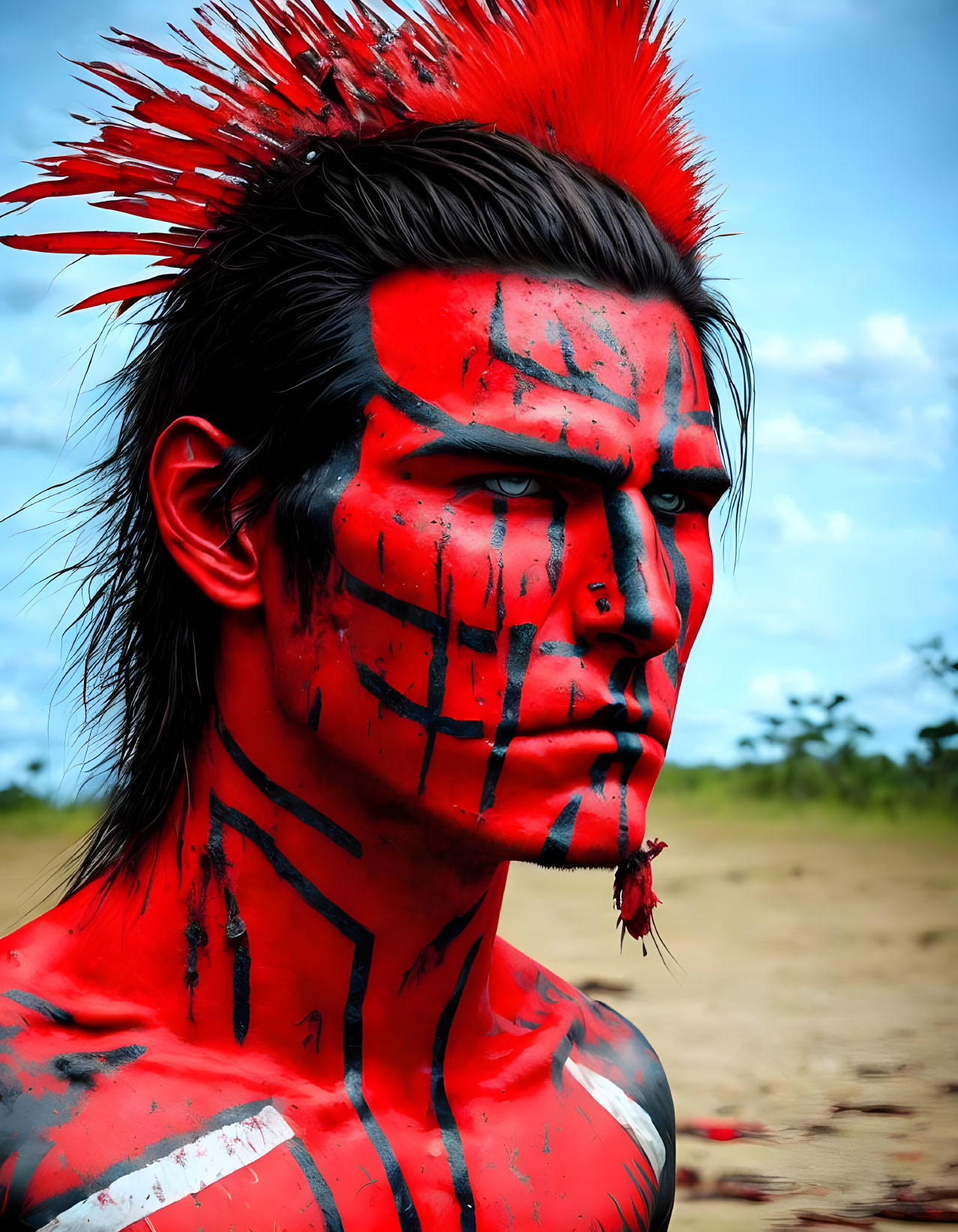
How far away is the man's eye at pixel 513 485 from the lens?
178cm

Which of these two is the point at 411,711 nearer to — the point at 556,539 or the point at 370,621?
the point at 370,621

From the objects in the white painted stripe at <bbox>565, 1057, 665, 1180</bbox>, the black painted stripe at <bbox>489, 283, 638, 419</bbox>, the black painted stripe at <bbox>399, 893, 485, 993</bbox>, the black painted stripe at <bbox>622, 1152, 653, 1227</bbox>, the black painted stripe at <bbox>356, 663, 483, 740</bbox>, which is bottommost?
the black painted stripe at <bbox>622, 1152, 653, 1227</bbox>

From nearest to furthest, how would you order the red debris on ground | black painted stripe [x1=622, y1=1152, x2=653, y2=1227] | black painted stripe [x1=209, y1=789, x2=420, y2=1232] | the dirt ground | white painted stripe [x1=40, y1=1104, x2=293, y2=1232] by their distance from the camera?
white painted stripe [x1=40, y1=1104, x2=293, y2=1232] < black painted stripe [x1=209, y1=789, x2=420, y2=1232] < black painted stripe [x1=622, y1=1152, x2=653, y2=1227] < the dirt ground < the red debris on ground

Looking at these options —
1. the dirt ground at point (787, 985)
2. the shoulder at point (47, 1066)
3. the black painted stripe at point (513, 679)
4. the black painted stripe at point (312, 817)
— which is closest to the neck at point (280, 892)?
the black painted stripe at point (312, 817)

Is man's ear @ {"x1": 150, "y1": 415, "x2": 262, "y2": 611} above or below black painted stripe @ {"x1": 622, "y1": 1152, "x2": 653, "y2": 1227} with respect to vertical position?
above

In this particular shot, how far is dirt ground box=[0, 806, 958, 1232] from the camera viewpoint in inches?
143

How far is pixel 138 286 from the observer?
2172 millimetres

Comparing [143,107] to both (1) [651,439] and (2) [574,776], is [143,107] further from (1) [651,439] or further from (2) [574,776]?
(2) [574,776]

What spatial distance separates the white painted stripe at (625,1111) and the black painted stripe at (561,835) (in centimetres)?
69

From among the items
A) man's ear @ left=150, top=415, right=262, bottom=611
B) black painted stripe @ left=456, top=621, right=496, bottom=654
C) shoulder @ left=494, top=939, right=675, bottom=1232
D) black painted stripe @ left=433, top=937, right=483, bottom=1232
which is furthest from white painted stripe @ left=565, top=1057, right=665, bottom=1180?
man's ear @ left=150, top=415, right=262, bottom=611

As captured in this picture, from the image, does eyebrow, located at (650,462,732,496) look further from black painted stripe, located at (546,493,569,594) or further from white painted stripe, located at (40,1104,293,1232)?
white painted stripe, located at (40,1104,293,1232)

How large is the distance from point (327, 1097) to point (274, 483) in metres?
0.95

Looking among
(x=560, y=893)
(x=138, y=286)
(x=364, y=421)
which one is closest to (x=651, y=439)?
(x=364, y=421)

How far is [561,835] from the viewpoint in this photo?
1.76 metres
